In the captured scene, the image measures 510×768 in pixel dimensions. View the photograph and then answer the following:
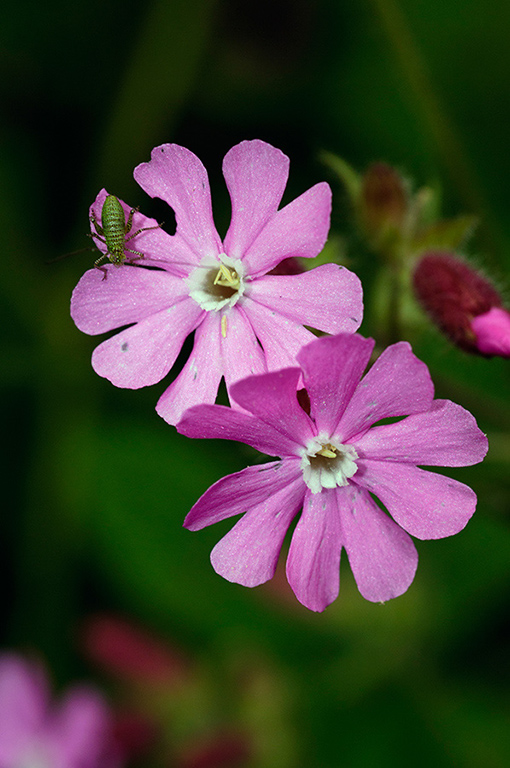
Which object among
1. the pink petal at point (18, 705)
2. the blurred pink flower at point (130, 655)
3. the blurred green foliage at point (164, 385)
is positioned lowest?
the pink petal at point (18, 705)

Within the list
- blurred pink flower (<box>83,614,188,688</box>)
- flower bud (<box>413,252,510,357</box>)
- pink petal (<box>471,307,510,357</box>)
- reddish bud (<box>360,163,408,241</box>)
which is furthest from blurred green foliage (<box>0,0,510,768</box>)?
pink petal (<box>471,307,510,357</box>)

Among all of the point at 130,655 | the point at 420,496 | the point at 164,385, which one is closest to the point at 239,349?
the point at 420,496

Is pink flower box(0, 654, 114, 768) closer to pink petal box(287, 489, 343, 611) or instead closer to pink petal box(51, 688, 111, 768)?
pink petal box(51, 688, 111, 768)

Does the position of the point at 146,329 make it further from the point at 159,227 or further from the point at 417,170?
the point at 417,170

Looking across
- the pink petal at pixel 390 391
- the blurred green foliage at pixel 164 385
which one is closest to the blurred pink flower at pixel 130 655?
the blurred green foliage at pixel 164 385

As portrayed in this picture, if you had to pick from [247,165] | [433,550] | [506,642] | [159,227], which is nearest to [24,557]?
[433,550]

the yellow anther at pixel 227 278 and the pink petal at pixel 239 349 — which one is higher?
the yellow anther at pixel 227 278

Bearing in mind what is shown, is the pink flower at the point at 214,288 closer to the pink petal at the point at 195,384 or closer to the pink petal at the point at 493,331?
the pink petal at the point at 195,384
